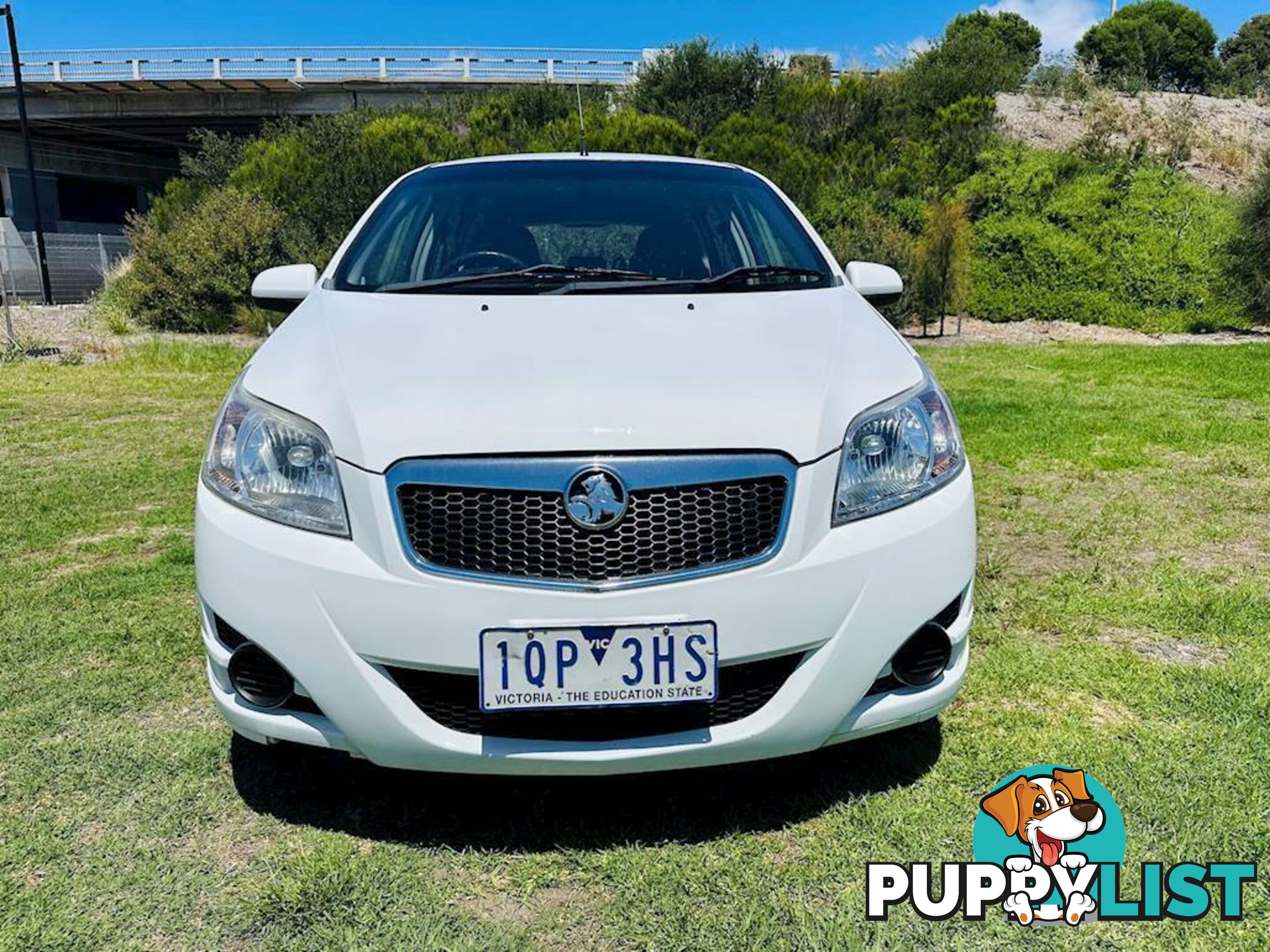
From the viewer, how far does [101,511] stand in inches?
175

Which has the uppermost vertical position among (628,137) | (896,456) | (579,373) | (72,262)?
(628,137)

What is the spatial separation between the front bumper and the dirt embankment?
19824 millimetres

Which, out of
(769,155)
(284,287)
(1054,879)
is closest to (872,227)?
(769,155)

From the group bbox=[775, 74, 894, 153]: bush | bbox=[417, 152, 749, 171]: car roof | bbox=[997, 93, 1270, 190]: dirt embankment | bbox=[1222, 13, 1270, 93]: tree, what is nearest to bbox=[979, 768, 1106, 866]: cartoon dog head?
bbox=[417, 152, 749, 171]: car roof

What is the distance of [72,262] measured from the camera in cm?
2116

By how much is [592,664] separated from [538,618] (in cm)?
13

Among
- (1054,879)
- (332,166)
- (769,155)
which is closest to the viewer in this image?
(1054,879)

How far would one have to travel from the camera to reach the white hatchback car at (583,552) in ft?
5.42

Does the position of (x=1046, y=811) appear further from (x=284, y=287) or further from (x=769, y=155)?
(x=769, y=155)

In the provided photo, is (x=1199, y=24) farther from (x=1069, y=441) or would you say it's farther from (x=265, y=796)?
(x=265, y=796)

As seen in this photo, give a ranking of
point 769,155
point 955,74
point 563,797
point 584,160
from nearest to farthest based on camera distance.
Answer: point 563,797, point 584,160, point 769,155, point 955,74

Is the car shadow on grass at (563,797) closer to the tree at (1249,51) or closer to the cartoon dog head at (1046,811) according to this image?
the cartoon dog head at (1046,811)

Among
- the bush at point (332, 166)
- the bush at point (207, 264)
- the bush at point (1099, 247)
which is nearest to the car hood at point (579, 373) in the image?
the bush at point (332, 166)

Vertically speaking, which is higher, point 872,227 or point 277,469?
point 277,469
